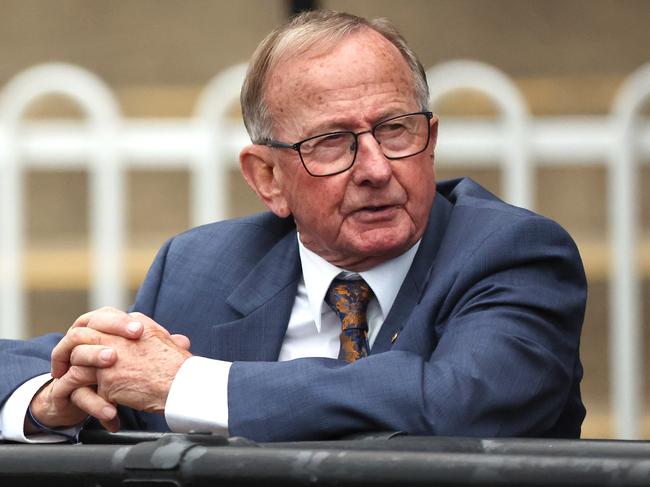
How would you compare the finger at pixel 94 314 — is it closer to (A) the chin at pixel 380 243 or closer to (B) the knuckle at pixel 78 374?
(B) the knuckle at pixel 78 374

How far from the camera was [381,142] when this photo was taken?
248cm

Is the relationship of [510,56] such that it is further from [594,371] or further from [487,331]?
[487,331]

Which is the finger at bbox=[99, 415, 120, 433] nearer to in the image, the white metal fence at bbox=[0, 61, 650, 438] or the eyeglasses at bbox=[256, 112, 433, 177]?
the eyeglasses at bbox=[256, 112, 433, 177]

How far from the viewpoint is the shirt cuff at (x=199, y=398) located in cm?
220

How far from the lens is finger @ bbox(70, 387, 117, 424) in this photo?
231 centimetres

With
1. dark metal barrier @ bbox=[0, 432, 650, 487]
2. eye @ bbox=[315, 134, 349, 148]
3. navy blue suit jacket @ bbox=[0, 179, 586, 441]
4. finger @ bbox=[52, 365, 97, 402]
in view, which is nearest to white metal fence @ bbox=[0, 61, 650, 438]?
navy blue suit jacket @ bbox=[0, 179, 586, 441]

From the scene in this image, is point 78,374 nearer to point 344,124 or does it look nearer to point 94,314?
point 94,314

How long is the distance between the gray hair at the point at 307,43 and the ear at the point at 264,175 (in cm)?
9

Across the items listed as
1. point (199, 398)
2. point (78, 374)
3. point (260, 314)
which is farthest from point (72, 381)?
point (260, 314)

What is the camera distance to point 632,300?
167 inches

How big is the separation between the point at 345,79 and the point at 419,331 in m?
0.48

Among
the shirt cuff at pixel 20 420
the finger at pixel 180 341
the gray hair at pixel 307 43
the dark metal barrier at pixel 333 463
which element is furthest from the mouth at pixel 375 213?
the dark metal barrier at pixel 333 463

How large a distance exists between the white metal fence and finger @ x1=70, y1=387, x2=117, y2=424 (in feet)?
6.61

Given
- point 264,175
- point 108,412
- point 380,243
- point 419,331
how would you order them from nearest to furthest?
point 108,412 → point 419,331 → point 380,243 → point 264,175
